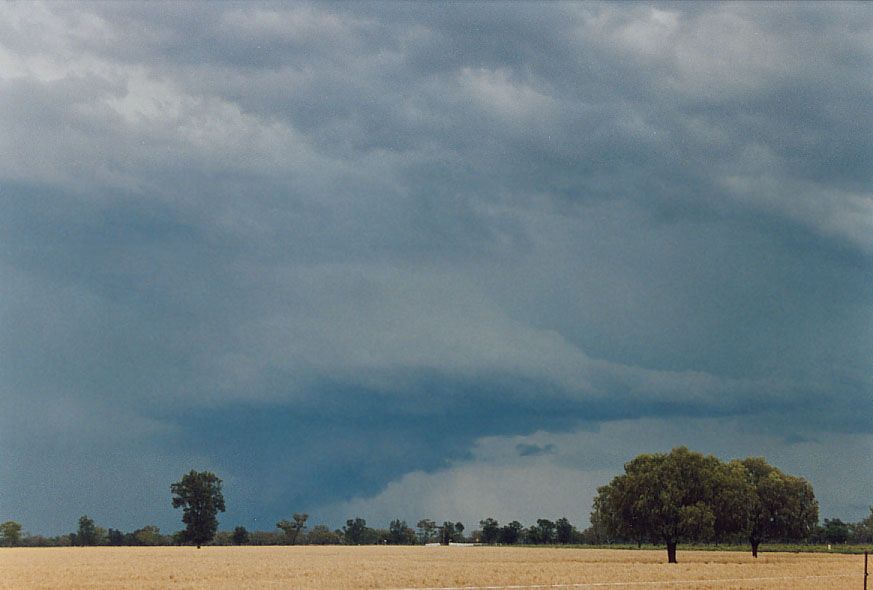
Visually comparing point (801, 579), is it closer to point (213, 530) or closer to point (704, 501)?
point (704, 501)

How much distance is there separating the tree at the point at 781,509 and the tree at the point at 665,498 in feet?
69.7

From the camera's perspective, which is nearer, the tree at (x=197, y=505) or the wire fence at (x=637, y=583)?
the wire fence at (x=637, y=583)

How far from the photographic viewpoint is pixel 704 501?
10644 cm

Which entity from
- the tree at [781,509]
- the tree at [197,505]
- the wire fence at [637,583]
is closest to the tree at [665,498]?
the tree at [781,509]

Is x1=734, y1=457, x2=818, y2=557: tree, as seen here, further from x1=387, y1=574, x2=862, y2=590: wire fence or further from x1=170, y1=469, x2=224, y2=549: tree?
x1=170, y1=469, x2=224, y2=549: tree

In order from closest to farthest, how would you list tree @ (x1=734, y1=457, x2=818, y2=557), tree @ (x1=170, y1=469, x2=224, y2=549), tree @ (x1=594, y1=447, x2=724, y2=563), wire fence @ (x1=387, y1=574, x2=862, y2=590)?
wire fence @ (x1=387, y1=574, x2=862, y2=590) → tree @ (x1=594, y1=447, x2=724, y2=563) → tree @ (x1=734, y1=457, x2=818, y2=557) → tree @ (x1=170, y1=469, x2=224, y2=549)

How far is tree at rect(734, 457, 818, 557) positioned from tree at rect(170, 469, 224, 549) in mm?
95700

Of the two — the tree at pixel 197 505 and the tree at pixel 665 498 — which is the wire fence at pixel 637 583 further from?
the tree at pixel 197 505

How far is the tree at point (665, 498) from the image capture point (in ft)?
341

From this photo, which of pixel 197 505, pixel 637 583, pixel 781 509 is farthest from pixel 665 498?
pixel 197 505

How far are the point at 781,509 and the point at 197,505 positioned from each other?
337 feet

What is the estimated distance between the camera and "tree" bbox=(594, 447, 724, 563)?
104 meters

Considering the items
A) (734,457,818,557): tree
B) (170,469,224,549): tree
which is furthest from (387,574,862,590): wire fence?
(170,469,224,549): tree

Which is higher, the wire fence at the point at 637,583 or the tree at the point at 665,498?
the tree at the point at 665,498
